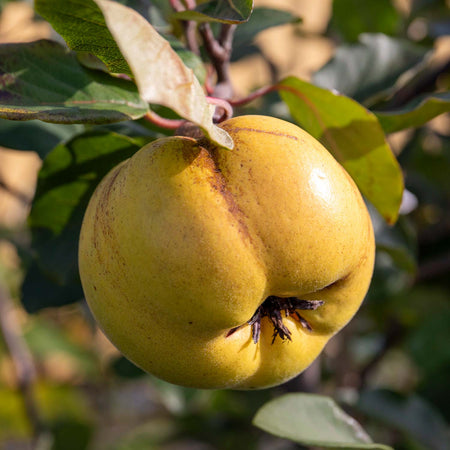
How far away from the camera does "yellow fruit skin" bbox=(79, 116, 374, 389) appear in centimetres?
47

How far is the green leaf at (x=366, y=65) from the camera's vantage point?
0.94 m

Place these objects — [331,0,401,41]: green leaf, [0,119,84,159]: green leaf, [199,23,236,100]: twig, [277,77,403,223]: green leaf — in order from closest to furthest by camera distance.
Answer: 1. [277,77,403,223]: green leaf
2. [199,23,236,100]: twig
3. [0,119,84,159]: green leaf
4. [331,0,401,41]: green leaf

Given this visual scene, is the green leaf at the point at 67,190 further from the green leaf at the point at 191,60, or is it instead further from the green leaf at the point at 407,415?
the green leaf at the point at 407,415

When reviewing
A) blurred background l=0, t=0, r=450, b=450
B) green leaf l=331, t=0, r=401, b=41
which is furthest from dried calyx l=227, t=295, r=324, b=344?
green leaf l=331, t=0, r=401, b=41

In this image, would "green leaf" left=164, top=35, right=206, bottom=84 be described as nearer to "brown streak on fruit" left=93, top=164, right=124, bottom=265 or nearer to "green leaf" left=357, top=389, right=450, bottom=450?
"brown streak on fruit" left=93, top=164, right=124, bottom=265

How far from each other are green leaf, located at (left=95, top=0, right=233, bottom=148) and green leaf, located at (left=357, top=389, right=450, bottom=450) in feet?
2.31

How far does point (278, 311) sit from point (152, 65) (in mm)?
276

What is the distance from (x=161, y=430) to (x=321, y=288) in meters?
1.65

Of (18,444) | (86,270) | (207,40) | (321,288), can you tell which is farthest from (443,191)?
(18,444)

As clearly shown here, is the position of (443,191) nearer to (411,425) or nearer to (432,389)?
(432,389)

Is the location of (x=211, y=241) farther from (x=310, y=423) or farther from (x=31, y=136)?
(x=31, y=136)

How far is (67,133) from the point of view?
0.88m

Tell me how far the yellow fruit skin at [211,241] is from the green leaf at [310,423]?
17 cm

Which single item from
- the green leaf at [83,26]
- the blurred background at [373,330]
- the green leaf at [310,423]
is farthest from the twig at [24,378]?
the green leaf at [83,26]
